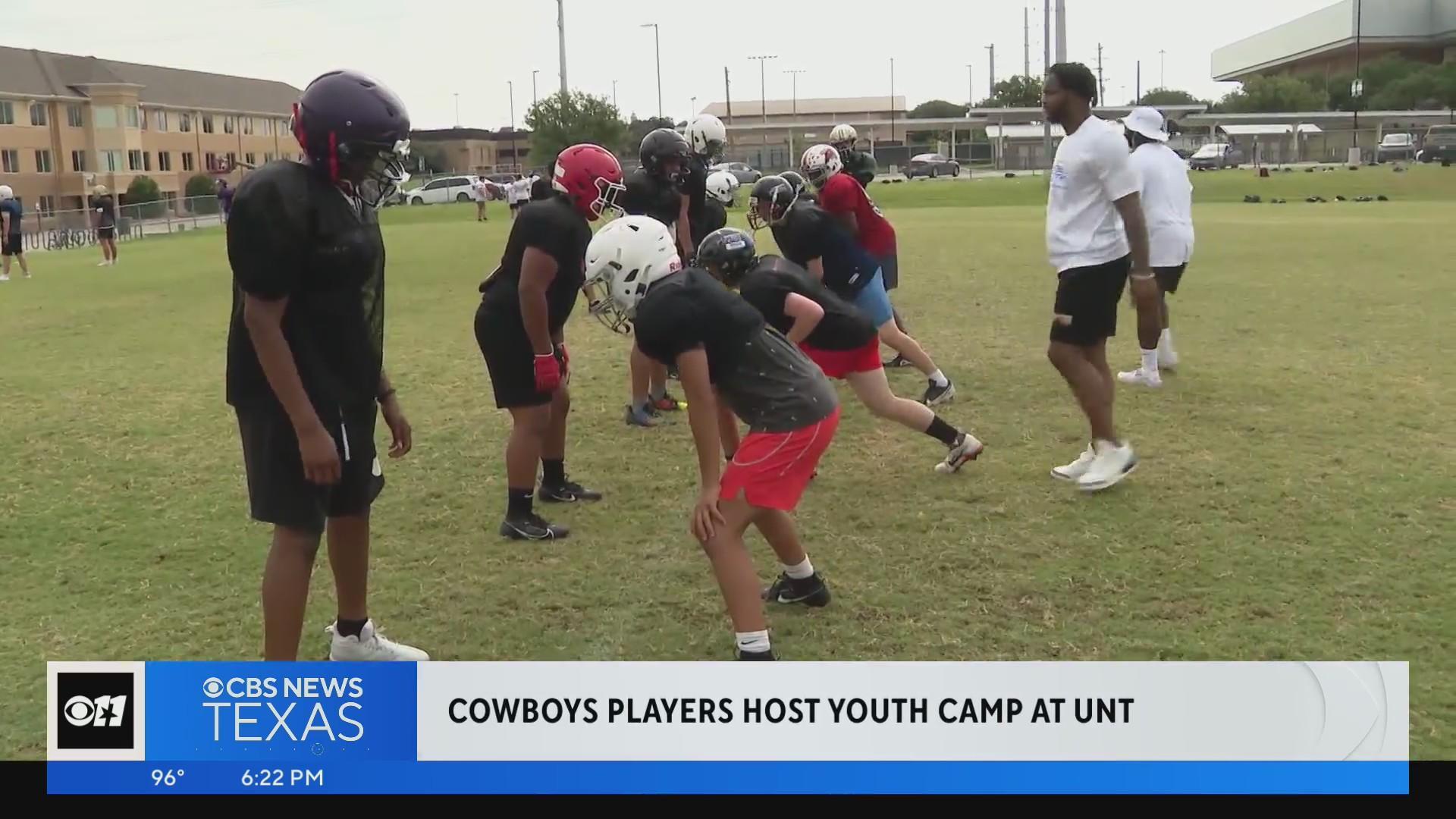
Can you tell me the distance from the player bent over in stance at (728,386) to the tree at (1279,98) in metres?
94.9

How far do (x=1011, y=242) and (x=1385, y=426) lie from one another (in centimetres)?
1428

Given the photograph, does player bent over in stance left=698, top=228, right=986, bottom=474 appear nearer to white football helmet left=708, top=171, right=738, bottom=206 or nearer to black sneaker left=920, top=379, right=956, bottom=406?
black sneaker left=920, top=379, right=956, bottom=406

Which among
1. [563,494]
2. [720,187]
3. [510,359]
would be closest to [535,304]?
[510,359]

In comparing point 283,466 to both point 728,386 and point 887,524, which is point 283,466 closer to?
point 728,386

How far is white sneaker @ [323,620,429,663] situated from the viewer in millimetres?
4145

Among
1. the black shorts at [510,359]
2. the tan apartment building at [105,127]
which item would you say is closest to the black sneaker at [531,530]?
the black shorts at [510,359]

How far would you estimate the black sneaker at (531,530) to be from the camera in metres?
5.61

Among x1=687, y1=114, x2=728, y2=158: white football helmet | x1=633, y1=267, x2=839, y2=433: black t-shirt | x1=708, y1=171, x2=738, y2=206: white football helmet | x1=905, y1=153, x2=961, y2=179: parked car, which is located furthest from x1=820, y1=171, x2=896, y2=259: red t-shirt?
x1=905, y1=153, x2=961, y2=179: parked car

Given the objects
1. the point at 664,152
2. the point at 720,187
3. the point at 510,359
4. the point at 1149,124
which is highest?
the point at 1149,124

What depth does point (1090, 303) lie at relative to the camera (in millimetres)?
5973

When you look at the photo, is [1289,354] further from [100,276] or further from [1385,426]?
[100,276]

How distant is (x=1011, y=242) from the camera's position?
21.1 metres

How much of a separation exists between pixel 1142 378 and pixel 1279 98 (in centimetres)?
9388

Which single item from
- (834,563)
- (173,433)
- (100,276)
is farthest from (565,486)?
(100,276)
